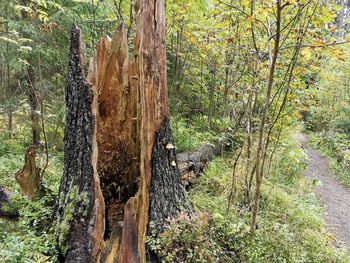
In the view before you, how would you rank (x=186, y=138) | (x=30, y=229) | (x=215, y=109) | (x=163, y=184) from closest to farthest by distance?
(x=30, y=229)
(x=163, y=184)
(x=186, y=138)
(x=215, y=109)

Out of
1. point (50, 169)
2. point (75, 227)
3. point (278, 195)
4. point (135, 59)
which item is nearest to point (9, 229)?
point (75, 227)

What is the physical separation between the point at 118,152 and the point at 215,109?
584cm

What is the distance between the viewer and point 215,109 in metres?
9.12

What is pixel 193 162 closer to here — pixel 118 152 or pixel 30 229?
pixel 118 152

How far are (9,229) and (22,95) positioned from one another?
4.91 meters

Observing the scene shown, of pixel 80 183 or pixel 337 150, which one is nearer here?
pixel 80 183

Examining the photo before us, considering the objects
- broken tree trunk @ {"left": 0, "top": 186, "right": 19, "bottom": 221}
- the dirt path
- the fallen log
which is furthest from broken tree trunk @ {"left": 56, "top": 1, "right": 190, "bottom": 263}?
the dirt path

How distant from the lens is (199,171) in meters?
6.51

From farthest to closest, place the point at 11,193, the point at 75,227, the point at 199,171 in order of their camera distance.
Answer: the point at 199,171 < the point at 11,193 < the point at 75,227

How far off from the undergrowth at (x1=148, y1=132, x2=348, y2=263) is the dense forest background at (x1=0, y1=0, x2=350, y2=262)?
0.06 ft

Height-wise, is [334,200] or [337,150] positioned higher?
[337,150]

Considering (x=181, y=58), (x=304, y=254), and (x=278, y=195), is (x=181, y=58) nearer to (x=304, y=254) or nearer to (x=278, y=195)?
(x=278, y=195)

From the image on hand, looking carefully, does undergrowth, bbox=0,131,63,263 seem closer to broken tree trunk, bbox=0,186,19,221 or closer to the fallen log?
broken tree trunk, bbox=0,186,19,221

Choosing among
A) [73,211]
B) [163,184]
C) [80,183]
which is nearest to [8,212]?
[73,211]
